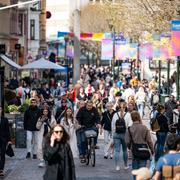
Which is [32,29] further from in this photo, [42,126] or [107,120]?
[42,126]

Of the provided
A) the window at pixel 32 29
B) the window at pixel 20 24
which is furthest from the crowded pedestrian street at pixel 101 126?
the window at pixel 32 29

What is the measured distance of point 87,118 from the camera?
22016 millimetres

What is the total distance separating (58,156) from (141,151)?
13.3 ft

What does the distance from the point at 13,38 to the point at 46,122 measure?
41128 millimetres

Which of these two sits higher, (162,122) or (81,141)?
(162,122)

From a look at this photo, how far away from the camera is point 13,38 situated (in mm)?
62969

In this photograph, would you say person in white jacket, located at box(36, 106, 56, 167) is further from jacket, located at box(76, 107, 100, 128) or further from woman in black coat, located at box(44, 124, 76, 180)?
woman in black coat, located at box(44, 124, 76, 180)

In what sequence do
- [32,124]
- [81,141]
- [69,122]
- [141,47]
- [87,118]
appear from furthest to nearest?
[141,47]
[32,124]
[81,141]
[87,118]
[69,122]

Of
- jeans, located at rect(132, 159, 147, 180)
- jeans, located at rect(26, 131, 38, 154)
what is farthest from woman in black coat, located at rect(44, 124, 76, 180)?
jeans, located at rect(26, 131, 38, 154)

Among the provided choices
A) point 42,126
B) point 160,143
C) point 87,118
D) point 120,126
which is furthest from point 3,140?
point 160,143

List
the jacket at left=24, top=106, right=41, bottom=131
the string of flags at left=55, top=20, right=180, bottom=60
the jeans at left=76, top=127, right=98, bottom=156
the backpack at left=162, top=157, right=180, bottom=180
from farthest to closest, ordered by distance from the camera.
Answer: the string of flags at left=55, top=20, right=180, bottom=60
the jacket at left=24, top=106, right=41, bottom=131
the jeans at left=76, top=127, right=98, bottom=156
the backpack at left=162, top=157, right=180, bottom=180

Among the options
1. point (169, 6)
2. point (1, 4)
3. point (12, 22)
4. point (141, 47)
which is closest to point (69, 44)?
point (12, 22)

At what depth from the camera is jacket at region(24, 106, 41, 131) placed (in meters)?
22.7

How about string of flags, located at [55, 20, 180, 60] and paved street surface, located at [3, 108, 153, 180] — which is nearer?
paved street surface, located at [3, 108, 153, 180]
